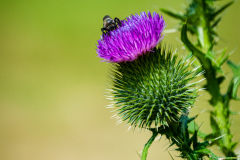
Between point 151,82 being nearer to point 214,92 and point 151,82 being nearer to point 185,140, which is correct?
point 185,140

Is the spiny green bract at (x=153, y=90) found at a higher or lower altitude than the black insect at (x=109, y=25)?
lower

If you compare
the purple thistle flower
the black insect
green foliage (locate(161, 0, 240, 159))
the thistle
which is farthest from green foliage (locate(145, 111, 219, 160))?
the black insect

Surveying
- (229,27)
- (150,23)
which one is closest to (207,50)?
(150,23)

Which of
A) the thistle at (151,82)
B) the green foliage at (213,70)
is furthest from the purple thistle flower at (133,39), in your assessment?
the green foliage at (213,70)

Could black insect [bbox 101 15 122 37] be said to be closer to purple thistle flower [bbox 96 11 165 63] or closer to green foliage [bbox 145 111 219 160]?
purple thistle flower [bbox 96 11 165 63]

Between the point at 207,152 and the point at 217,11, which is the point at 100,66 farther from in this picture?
the point at 207,152

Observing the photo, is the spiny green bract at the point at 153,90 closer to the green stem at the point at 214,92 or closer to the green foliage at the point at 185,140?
the green foliage at the point at 185,140
